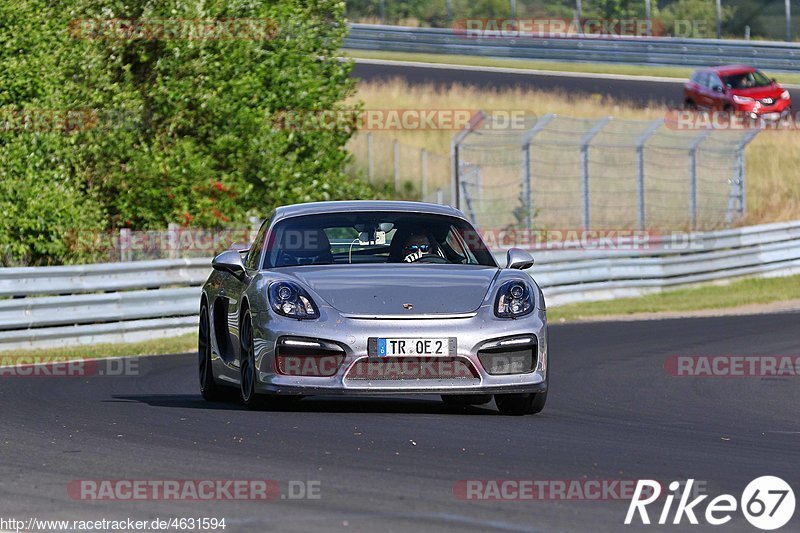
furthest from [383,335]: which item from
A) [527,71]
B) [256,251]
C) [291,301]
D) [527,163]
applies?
[527,71]

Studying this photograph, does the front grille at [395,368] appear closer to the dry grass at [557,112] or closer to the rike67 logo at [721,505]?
the rike67 logo at [721,505]

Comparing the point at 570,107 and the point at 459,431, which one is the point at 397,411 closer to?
the point at 459,431

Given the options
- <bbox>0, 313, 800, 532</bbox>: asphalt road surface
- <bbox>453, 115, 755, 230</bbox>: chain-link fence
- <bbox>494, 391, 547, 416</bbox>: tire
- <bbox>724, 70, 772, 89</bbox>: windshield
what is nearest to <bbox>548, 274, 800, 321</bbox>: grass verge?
<bbox>453, 115, 755, 230</bbox>: chain-link fence

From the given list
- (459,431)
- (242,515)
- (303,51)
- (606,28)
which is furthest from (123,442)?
(606,28)

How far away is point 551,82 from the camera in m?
47.3

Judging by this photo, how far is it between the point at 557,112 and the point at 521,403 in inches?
1271

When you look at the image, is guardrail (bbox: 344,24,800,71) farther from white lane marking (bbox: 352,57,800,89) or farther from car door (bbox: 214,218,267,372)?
car door (bbox: 214,218,267,372)

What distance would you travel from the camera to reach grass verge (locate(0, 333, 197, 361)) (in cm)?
1661

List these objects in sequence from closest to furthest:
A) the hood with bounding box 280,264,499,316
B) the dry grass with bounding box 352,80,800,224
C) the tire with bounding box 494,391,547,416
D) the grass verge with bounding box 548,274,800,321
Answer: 1. the hood with bounding box 280,264,499,316
2. the tire with bounding box 494,391,547,416
3. the grass verge with bounding box 548,274,800,321
4. the dry grass with bounding box 352,80,800,224

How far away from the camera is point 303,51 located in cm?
2762

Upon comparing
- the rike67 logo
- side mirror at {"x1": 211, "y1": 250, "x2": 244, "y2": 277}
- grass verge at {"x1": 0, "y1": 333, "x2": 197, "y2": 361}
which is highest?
side mirror at {"x1": 211, "y1": 250, "x2": 244, "y2": 277}

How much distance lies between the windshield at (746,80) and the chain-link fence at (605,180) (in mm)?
2355

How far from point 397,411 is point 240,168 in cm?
1658

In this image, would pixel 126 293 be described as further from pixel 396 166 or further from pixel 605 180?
pixel 605 180
